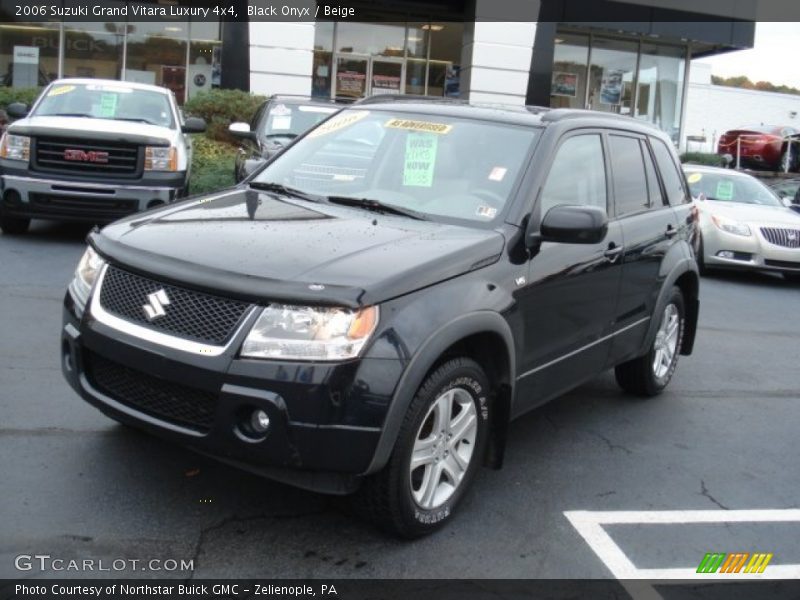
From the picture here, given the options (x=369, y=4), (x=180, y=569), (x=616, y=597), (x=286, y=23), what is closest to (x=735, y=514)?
(x=616, y=597)

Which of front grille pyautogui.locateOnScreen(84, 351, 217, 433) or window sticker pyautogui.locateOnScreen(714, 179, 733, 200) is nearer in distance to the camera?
front grille pyautogui.locateOnScreen(84, 351, 217, 433)

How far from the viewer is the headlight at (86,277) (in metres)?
3.76

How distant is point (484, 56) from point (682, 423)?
56.7 feet

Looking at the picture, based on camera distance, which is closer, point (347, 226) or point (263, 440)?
point (263, 440)

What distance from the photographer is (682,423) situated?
5570 millimetres

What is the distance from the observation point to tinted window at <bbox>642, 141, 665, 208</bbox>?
5579 millimetres

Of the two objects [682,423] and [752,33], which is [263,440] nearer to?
[682,423]

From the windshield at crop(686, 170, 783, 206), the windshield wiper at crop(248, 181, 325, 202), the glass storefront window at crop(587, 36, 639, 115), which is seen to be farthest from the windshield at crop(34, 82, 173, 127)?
the glass storefront window at crop(587, 36, 639, 115)

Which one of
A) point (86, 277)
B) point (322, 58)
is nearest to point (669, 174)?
point (86, 277)

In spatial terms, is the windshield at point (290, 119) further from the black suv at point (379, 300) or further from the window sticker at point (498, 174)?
the window sticker at point (498, 174)

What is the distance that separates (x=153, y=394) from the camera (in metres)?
3.46

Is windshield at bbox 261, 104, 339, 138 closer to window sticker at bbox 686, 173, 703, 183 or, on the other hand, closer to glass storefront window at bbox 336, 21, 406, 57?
window sticker at bbox 686, 173, 703, 183

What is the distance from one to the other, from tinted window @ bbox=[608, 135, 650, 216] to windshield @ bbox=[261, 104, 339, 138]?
6698 mm

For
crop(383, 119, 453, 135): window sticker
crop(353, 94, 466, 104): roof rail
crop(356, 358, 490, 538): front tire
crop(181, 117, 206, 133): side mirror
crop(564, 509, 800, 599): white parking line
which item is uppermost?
crop(353, 94, 466, 104): roof rail
